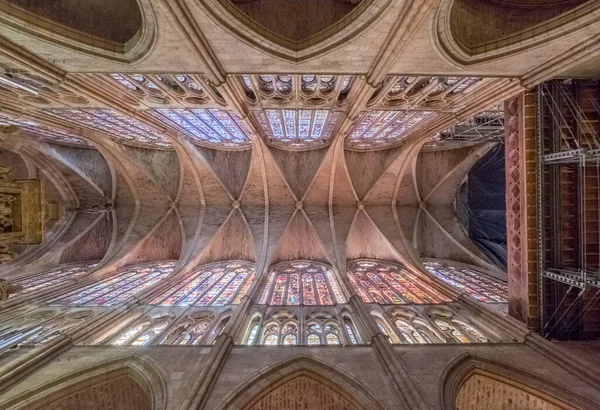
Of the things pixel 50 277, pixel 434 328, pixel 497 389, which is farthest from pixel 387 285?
pixel 50 277

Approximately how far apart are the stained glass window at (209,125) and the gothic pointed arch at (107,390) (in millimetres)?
6312

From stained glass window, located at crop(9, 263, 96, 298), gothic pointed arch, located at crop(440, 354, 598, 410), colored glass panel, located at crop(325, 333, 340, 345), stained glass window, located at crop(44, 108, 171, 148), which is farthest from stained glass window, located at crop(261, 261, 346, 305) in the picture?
stained glass window, located at crop(9, 263, 96, 298)

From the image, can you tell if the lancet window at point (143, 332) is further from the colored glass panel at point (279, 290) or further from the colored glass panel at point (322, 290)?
the colored glass panel at point (322, 290)

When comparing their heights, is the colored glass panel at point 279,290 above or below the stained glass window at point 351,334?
above

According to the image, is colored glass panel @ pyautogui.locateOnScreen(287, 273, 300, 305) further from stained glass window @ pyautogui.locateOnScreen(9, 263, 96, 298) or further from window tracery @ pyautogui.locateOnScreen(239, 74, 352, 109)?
stained glass window @ pyautogui.locateOnScreen(9, 263, 96, 298)

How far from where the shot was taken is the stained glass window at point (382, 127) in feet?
30.6

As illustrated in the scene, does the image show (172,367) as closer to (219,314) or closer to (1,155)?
(219,314)

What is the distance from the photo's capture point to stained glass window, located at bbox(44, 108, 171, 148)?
8445 millimetres

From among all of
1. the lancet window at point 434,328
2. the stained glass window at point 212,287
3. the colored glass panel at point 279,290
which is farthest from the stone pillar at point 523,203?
the stained glass window at point 212,287

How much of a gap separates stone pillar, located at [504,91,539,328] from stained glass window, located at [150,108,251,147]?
725 cm

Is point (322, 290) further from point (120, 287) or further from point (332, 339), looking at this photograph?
point (120, 287)

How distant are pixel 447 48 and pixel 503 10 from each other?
5.27ft

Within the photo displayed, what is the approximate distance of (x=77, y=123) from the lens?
30.5 feet

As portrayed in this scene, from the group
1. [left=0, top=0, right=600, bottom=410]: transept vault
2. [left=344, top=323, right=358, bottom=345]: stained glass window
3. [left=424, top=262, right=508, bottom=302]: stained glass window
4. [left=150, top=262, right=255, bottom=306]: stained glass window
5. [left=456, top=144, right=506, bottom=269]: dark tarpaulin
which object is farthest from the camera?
[left=456, top=144, right=506, bottom=269]: dark tarpaulin
